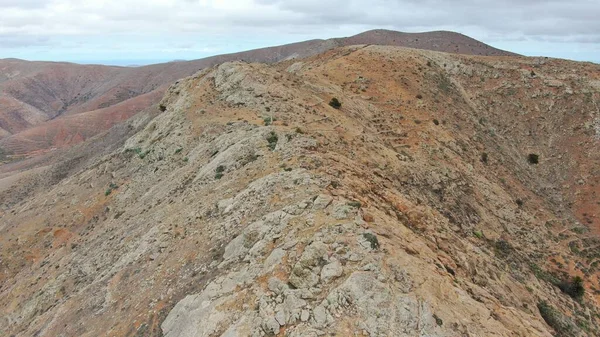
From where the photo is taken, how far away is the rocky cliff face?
1227 cm

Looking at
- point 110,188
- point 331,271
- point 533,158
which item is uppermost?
point 331,271

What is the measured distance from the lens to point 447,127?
38250mm

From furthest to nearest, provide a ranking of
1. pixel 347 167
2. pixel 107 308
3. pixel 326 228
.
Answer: pixel 347 167 → pixel 107 308 → pixel 326 228

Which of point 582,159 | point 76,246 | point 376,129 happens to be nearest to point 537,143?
point 582,159

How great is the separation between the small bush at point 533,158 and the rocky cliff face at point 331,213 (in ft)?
0.37

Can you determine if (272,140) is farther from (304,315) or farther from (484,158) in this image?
(484,158)

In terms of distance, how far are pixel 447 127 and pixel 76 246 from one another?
1309 inches

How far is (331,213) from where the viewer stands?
574 inches

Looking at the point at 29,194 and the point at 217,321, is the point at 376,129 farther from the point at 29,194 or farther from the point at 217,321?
the point at 29,194

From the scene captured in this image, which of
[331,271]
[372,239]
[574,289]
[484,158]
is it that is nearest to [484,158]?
[484,158]

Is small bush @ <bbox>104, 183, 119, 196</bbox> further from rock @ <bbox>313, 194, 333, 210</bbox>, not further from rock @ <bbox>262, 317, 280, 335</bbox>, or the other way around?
rock @ <bbox>262, 317, 280, 335</bbox>

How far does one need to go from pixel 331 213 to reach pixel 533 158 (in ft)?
123

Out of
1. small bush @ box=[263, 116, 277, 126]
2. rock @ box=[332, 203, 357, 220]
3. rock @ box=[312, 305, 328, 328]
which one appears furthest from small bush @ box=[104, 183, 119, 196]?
rock @ box=[312, 305, 328, 328]

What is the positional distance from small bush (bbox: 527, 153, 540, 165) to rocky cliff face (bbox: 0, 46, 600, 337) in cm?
11
